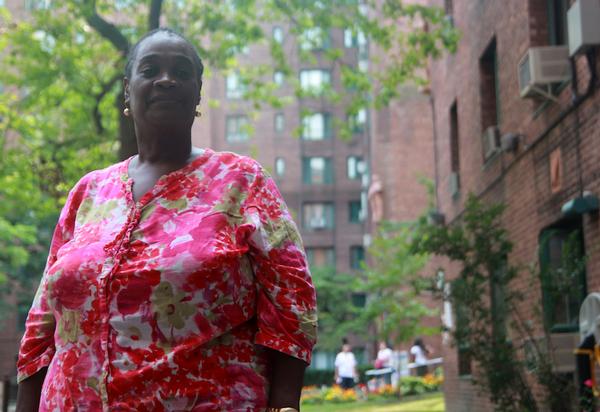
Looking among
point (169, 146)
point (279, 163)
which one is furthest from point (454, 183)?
point (279, 163)

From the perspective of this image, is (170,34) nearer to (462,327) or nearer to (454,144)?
(462,327)

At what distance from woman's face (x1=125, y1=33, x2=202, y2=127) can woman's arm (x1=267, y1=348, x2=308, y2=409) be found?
744 mm

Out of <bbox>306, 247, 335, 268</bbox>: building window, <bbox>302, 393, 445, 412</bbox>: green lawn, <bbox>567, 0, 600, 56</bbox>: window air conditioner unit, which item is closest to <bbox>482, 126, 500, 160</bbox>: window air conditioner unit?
<bbox>567, 0, 600, 56</bbox>: window air conditioner unit

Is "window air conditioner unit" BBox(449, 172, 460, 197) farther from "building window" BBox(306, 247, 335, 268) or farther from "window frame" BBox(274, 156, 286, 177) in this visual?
"window frame" BBox(274, 156, 286, 177)

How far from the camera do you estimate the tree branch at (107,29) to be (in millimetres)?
16084

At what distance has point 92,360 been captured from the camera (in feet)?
9.34

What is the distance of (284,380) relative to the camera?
2.89 m

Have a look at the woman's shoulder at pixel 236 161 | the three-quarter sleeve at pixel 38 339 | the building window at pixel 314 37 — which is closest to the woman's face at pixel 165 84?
the woman's shoulder at pixel 236 161

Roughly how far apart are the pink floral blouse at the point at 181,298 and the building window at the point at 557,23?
9230mm

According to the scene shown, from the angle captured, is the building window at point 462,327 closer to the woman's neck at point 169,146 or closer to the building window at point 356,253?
the woman's neck at point 169,146

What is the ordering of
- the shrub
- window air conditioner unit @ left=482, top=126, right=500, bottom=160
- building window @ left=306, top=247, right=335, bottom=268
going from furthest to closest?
building window @ left=306, top=247, right=335, bottom=268 → the shrub → window air conditioner unit @ left=482, top=126, right=500, bottom=160

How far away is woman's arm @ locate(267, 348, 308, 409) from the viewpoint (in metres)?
2.87

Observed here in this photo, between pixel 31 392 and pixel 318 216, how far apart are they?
62.1 metres

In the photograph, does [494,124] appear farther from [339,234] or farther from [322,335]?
[339,234]
